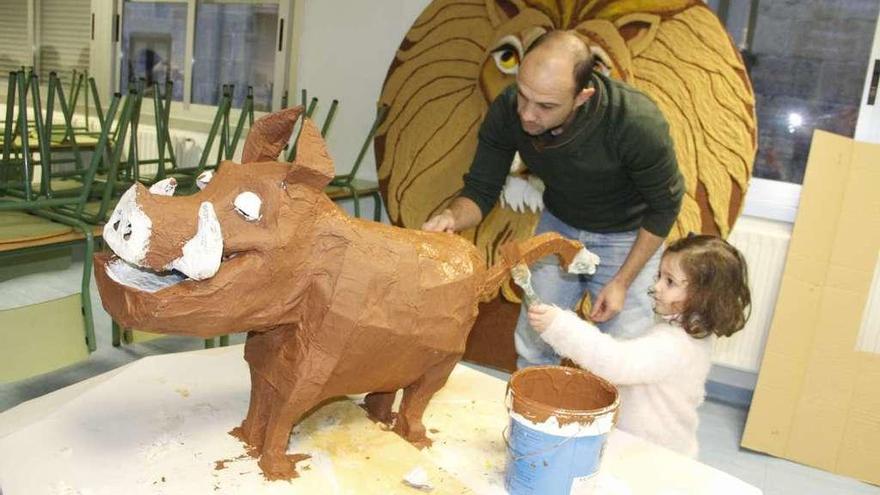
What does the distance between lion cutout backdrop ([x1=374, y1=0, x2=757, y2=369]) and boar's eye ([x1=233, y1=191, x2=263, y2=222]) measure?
1.17 meters

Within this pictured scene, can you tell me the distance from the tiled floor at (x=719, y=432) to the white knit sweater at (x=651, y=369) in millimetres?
974

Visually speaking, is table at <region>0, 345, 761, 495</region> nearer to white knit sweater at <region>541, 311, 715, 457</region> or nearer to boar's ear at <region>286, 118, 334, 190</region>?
white knit sweater at <region>541, 311, 715, 457</region>

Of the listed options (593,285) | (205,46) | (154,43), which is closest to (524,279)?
(593,285)

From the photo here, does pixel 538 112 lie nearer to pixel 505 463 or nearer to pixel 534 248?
pixel 534 248

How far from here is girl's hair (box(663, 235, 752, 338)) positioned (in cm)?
147

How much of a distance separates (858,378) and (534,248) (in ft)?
5.49

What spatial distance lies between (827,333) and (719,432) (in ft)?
1.74

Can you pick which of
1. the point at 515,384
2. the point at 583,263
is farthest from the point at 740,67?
the point at 515,384

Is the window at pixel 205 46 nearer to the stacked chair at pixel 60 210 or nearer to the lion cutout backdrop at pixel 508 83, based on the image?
the stacked chair at pixel 60 210

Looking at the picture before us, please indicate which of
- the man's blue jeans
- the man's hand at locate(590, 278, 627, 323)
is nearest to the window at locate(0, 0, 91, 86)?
the man's blue jeans

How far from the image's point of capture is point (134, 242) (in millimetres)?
1015

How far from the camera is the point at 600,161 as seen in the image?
1.78m

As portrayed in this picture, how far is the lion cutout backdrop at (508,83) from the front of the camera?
2.49 m

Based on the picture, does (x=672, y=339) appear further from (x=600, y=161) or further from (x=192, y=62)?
(x=192, y=62)
